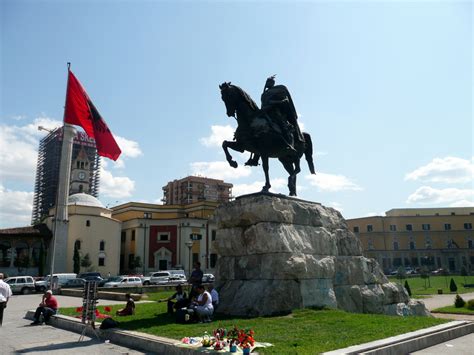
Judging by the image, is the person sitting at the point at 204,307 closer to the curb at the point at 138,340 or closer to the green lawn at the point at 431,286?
the curb at the point at 138,340

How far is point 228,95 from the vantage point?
1266cm

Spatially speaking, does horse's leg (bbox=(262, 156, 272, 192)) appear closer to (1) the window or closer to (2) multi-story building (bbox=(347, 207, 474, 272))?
(1) the window

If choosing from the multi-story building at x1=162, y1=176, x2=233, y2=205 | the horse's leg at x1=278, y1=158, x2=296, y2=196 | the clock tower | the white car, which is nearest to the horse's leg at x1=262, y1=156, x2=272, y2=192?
the horse's leg at x1=278, y1=158, x2=296, y2=196

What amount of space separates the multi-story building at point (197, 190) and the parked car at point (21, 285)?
67.9m

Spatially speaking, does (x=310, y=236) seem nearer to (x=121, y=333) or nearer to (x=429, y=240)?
(x=121, y=333)

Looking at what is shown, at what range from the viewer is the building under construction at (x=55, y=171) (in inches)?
3233

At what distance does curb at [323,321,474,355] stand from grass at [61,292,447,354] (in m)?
0.27

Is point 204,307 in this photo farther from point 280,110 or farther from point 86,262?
point 86,262

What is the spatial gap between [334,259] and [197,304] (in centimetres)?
488

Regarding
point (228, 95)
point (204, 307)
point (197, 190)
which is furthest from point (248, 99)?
point (197, 190)

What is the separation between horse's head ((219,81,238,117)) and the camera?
12.6 meters

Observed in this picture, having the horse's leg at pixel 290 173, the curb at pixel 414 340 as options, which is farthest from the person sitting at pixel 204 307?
the horse's leg at pixel 290 173

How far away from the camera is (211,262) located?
65062mm

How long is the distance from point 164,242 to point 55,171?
36.9 meters
